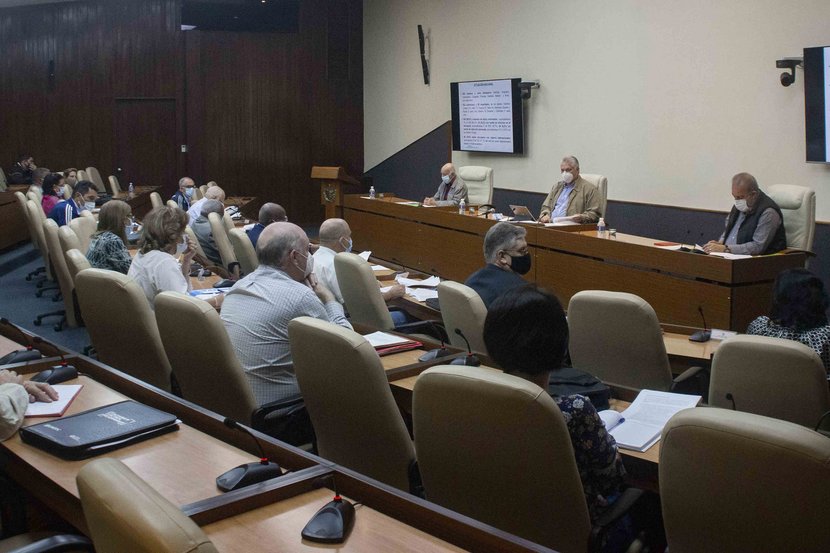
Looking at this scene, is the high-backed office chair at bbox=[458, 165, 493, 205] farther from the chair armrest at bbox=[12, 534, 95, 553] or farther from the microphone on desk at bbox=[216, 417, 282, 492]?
the chair armrest at bbox=[12, 534, 95, 553]

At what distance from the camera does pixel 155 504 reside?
3.91ft

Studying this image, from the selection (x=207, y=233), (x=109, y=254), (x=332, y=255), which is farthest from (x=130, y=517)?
(x=207, y=233)

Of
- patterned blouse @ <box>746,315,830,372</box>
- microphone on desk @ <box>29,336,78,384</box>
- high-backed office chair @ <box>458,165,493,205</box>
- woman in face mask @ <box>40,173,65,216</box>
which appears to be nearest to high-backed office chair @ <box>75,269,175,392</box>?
microphone on desk @ <box>29,336,78,384</box>

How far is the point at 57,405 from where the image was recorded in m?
2.47

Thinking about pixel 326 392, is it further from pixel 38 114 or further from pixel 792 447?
pixel 38 114

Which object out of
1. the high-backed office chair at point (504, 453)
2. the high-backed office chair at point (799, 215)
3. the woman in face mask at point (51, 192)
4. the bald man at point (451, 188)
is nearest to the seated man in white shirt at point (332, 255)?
the high-backed office chair at point (504, 453)

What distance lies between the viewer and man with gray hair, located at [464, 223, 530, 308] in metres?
4.25

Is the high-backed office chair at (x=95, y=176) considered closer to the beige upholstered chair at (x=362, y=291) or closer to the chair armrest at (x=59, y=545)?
the beige upholstered chair at (x=362, y=291)

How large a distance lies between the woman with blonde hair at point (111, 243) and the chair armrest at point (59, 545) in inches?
146

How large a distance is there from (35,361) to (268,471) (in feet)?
4.64

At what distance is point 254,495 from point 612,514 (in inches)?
34.9

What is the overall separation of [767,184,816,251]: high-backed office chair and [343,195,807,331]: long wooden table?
39cm

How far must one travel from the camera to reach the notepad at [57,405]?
94.7 inches

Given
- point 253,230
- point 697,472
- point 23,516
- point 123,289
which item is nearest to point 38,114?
point 253,230
